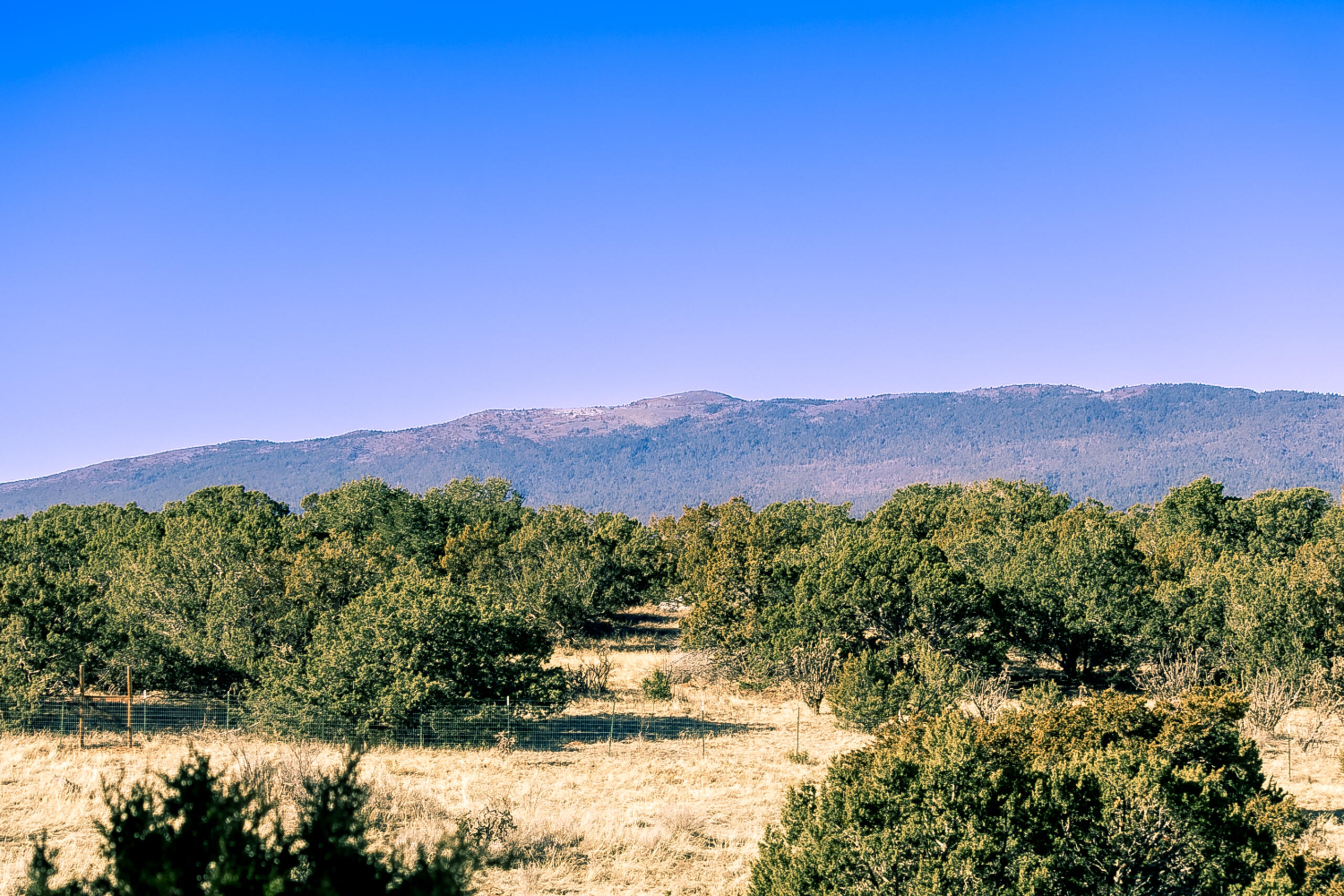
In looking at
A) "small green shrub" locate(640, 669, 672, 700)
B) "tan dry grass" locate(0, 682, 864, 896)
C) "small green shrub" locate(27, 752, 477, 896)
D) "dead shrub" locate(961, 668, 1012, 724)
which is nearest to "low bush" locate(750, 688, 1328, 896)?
"tan dry grass" locate(0, 682, 864, 896)

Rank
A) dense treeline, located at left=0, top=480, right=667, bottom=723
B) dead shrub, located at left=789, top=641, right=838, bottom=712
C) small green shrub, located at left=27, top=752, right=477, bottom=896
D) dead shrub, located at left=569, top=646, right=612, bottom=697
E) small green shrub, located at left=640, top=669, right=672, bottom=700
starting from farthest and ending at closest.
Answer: dead shrub, located at left=569, top=646, right=612, bottom=697 < small green shrub, located at left=640, top=669, right=672, bottom=700 < dead shrub, located at left=789, top=641, right=838, bottom=712 < dense treeline, located at left=0, top=480, right=667, bottom=723 < small green shrub, located at left=27, top=752, right=477, bottom=896

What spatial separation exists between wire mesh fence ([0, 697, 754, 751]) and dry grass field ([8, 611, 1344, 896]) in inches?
32.2

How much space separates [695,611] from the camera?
46969 mm

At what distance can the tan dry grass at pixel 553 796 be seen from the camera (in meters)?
18.9

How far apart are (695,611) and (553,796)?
22.7 metres

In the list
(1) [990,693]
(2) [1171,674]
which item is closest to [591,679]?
(1) [990,693]

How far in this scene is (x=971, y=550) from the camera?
5275 cm

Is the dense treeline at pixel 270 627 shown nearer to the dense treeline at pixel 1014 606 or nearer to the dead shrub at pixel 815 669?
the dead shrub at pixel 815 669

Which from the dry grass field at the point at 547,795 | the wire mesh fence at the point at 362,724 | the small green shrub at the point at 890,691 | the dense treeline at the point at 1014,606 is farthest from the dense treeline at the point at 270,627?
the dense treeline at the point at 1014,606

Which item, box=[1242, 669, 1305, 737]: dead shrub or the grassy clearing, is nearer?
the grassy clearing

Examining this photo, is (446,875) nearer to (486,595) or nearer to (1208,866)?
(1208,866)

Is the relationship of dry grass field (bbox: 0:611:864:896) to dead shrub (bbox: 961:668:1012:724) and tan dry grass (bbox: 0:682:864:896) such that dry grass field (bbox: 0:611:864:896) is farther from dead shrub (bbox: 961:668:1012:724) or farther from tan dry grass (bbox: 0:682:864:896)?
dead shrub (bbox: 961:668:1012:724)

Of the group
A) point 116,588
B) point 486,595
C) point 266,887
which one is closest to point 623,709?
point 486,595

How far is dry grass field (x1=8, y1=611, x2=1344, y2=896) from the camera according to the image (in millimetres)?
18984
